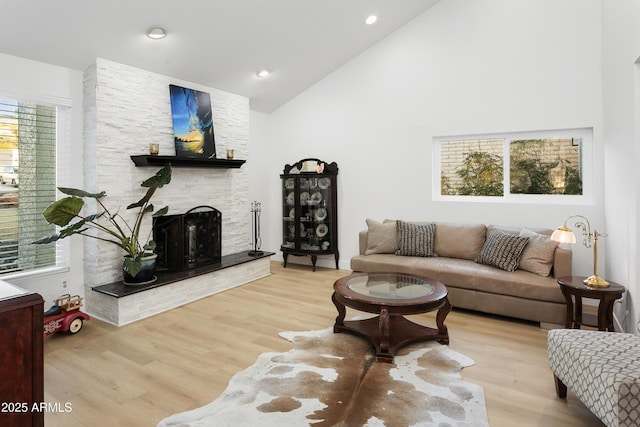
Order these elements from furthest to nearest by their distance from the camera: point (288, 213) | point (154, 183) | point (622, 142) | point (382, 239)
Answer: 1. point (288, 213)
2. point (382, 239)
3. point (154, 183)
4. point (622, 142)

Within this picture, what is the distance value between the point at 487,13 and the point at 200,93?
12.2 ft

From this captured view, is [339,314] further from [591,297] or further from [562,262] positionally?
[562,262]

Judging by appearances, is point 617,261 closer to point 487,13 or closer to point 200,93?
point 487,13

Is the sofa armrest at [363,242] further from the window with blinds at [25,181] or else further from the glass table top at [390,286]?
the window with blinds at [25,181]

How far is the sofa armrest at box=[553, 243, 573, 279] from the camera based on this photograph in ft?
11.9

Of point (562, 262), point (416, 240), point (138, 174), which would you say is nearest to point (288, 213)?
point (416, 240)

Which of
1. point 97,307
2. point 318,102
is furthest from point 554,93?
point 97,307

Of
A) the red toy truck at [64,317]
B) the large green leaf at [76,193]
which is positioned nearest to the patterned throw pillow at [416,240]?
the large green leaf at [76,193]

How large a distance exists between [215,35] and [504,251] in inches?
152

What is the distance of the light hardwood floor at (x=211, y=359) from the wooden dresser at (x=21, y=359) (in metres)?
0.46

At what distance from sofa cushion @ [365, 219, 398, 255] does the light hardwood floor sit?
36.3 inches

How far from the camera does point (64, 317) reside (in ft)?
10.9

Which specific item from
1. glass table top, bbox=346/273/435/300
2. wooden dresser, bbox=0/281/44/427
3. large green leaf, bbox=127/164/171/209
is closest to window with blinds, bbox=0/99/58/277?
large green leaf, bbox=127/164/171/209

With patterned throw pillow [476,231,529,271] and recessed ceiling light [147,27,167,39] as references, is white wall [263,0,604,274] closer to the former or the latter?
patterned throw pillow [476,231,529,271]
